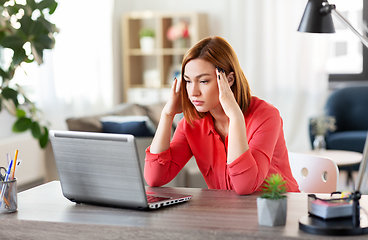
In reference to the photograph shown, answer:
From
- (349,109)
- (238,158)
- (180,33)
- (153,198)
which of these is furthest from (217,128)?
(180,33)

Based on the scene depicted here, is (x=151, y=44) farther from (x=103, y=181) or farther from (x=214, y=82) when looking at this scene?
(x=103, y=181)

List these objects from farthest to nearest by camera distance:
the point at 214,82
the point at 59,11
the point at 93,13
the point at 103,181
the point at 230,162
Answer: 1. the point at 93,13
2. the point at 59,11
3. the point at 214,82
4. the point at 230,162
5. the point at 103,181

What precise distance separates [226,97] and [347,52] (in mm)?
4353

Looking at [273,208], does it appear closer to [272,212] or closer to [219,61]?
[272,212]

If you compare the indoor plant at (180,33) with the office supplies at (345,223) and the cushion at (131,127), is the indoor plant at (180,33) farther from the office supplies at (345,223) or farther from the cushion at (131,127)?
the office supplies at (345,223)

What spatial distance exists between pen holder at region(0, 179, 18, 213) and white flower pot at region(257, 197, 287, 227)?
26.4 inches

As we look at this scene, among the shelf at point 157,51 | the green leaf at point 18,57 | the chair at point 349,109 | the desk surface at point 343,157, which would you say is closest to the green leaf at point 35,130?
the green leaf at point 18,57

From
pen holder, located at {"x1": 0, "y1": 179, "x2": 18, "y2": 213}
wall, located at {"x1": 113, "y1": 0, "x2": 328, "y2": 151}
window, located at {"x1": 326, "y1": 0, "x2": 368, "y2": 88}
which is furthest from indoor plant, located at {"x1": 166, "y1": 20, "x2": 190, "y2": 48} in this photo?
pen holder, located at {"x1": 0, "y1": 179, "x2": 18, "y2": 213}

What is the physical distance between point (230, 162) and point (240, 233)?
1.37ft

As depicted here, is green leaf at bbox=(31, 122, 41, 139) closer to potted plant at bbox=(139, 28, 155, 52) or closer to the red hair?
the red hair

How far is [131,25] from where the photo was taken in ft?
18.6

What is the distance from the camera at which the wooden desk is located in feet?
3.39

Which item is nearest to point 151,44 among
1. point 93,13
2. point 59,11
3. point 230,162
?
point 93,13

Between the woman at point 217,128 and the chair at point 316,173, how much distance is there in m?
0.17
